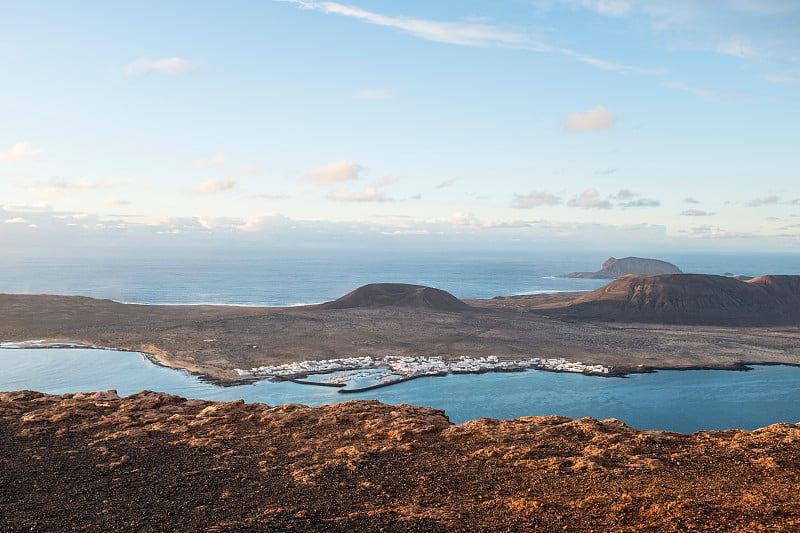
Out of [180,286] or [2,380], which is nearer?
[2,380]

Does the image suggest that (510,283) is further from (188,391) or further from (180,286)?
(188,391)

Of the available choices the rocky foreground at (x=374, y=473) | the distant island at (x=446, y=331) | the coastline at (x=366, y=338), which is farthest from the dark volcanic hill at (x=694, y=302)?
the rocky foreground at (x=374, y=473)

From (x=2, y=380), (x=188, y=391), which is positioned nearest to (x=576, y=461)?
(x=188, y=391)

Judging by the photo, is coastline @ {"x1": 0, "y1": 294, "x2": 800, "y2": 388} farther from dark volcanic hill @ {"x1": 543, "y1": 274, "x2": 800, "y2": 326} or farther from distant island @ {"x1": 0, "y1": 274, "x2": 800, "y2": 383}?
dark volcanic hill @ {"x1": 543, "y1": 274, "x2": 800, "y2": 326}

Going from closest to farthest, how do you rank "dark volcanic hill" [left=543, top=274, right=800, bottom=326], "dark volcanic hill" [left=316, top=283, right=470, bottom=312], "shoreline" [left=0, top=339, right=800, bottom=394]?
"shoreline" [left=0, top=339, right=800, bottom=394], "dark volcanic hill" [left=543, top=274, right=800, bottom=326], "dark volcanic hill" [left=316, top=283, right=470, bottom=312]

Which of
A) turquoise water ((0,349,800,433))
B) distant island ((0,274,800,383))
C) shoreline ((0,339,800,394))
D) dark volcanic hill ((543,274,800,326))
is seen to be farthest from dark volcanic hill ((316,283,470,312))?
turquoise water ((0,349,800,433))
